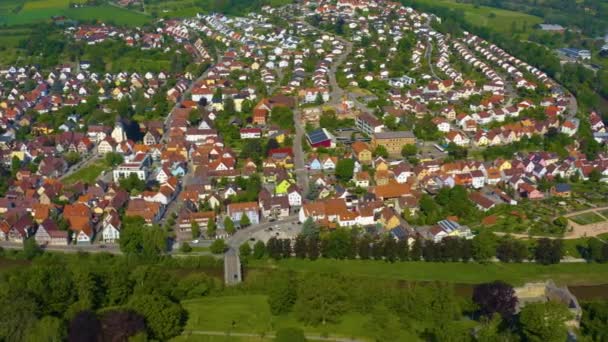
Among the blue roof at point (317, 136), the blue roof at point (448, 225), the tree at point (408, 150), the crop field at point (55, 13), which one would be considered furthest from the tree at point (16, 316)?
the crop field at point (55, 13)

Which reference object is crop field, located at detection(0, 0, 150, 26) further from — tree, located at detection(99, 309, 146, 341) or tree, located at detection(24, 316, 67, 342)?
tree, located at detection(99, 309, 146, 341)

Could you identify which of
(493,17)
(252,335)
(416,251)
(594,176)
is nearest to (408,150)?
(594,176)

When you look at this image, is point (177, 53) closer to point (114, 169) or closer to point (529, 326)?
point (114, 169)

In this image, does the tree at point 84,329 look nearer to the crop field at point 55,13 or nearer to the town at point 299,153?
the town at point 299,153

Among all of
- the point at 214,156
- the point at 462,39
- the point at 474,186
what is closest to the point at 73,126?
the point at 214,156

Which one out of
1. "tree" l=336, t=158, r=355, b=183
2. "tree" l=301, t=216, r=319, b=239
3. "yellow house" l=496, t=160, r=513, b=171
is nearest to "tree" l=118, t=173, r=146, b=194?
"tree" l=301, t=216, r=319, b=239

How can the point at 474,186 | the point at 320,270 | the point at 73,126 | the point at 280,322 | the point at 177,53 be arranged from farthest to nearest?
the point at 177,53 < the point at 73,126 < the point at 474,186 < the point at 320,270 < the point at 280,322

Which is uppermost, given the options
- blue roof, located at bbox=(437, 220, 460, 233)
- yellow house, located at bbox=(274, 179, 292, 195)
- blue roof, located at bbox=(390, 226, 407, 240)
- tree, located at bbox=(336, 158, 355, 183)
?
tree, located at bbox=(336, 158, 355, 183)
